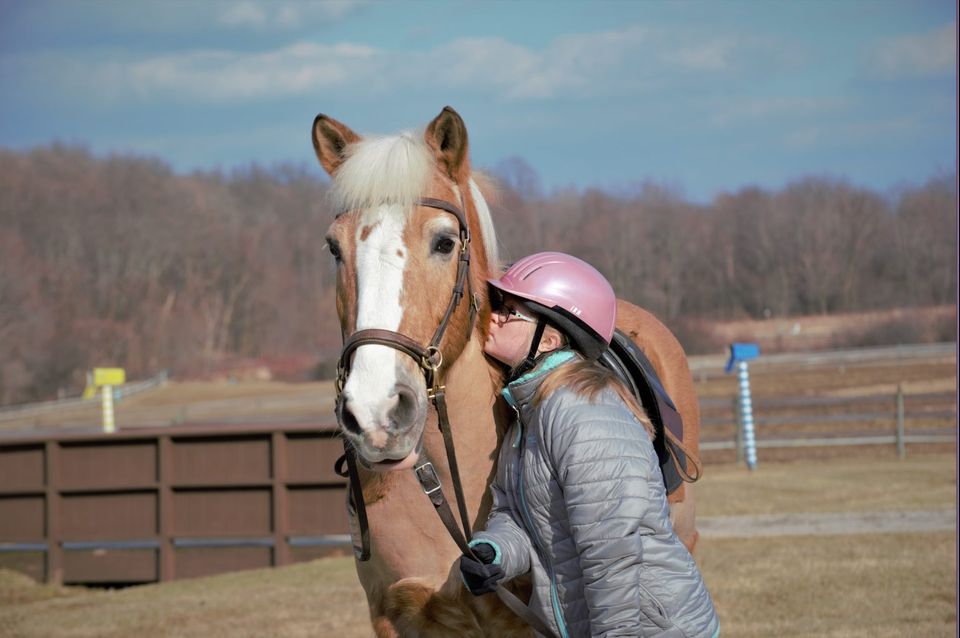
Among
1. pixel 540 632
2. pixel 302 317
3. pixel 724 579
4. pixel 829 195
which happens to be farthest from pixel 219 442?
pixel 829 195

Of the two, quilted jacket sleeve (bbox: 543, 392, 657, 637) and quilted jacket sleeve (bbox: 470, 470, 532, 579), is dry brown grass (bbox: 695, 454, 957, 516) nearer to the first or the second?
quilted jacket sleeve (bbox: 470, 470, 532, 579)

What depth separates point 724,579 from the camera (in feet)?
27.0

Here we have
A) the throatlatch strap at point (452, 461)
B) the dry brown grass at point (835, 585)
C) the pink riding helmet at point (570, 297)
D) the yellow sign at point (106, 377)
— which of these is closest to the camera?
the pink riding helmet at point (570, 297)

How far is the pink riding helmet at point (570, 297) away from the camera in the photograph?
2975mm

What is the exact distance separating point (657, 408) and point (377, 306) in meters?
1.41

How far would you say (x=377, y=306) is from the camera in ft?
8.93

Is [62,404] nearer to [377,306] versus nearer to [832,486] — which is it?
[832,486]

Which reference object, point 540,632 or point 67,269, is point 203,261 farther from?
point 540,632

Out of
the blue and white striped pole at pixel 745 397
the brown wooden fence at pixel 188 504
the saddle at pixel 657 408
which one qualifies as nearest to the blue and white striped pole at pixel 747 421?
the blue and white striped pole at pixel 745 397

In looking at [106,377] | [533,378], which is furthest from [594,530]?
[106,377]

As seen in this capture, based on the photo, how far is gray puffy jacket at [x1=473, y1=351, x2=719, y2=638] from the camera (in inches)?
98.6

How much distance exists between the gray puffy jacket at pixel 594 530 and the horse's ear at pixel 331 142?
1.06 metres

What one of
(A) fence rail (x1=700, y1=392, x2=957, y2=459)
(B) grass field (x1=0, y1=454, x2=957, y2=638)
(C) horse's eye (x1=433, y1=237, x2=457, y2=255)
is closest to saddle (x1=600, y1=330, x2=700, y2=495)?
(C) horse's eye (x1=433, y1=237, x2=457, y2=255)

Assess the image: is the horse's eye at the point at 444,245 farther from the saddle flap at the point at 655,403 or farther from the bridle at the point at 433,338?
the saddle flap at the point at 655,403
